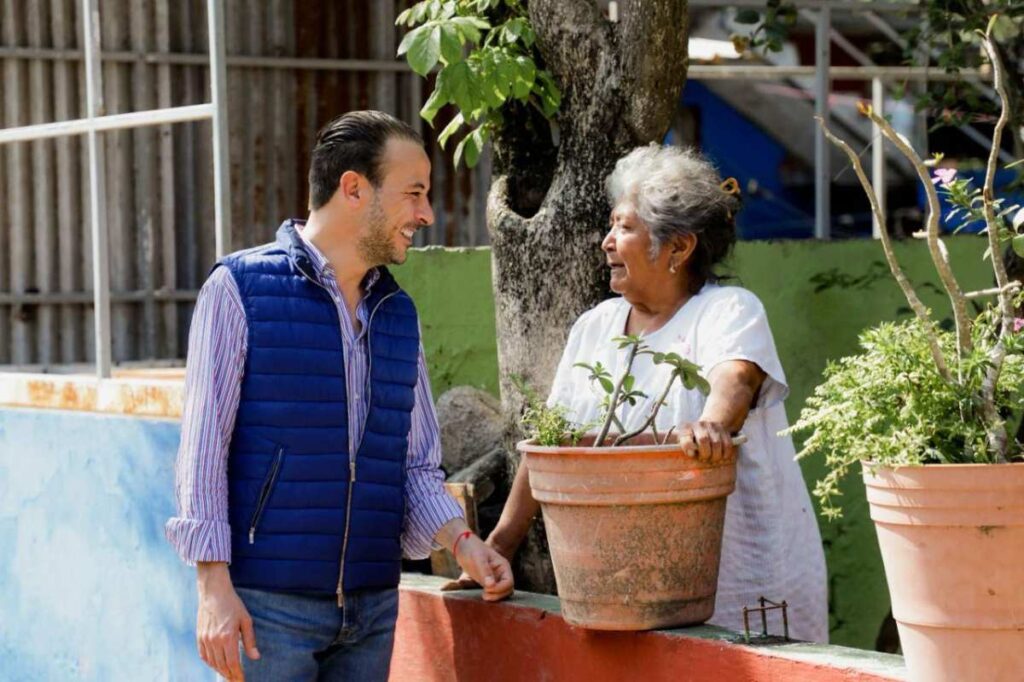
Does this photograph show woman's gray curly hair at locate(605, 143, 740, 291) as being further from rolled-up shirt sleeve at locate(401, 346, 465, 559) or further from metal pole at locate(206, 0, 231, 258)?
metal pole at locate(206, 0, 231, 258)

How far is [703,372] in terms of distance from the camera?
12.4 ft

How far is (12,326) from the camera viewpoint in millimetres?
8562

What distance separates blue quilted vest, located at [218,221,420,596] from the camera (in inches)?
135

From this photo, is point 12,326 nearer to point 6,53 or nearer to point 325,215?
point 6,53

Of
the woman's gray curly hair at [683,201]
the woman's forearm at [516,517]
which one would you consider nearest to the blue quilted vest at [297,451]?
the woman's forearm at [516,517]

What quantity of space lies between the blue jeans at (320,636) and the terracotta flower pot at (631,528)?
42 cm

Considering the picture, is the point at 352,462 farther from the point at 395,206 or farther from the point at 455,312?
the point at 455,312

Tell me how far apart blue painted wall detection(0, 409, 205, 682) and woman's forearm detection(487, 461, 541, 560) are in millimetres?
1023

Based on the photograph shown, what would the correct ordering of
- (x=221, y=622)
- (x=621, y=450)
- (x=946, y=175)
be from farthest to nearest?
(x=621, y=450) → (x=221, y=622) → (x=946, y=175)

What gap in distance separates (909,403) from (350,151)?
4.33 feet

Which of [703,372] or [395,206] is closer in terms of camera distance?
[395,206]

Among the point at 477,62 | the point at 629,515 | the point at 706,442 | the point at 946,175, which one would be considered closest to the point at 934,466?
the point at 946,175

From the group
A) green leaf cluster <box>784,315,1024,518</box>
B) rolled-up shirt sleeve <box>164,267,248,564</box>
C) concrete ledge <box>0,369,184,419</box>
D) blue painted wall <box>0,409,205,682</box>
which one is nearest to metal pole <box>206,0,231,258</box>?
concrete ledge <box>0,369,184,419</box>

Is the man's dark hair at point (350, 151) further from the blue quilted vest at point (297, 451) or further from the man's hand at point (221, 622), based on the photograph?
the man's hand at point (221, 622)
